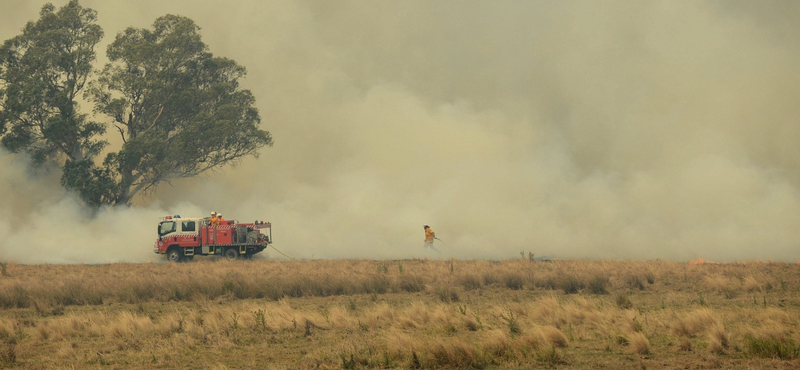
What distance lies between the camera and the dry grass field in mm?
14023

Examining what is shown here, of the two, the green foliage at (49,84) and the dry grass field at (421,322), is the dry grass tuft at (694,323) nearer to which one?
the dry grass field at (421,322)

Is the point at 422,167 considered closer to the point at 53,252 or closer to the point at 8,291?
the point at 53,252

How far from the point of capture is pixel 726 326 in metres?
16.3

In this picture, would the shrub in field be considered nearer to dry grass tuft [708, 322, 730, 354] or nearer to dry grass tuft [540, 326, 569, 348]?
dry grass tuft [540, 326, 569, 348]

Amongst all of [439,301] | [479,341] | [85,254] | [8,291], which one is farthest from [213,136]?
[479,341]

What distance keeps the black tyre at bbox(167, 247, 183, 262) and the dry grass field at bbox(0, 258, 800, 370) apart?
49.8 ft

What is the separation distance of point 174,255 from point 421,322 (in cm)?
3101

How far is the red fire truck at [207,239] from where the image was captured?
45250 mm

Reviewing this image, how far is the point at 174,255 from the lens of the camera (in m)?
45.9

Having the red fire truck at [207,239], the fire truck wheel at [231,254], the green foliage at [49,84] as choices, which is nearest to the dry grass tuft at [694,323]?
the red fire truck at [207,239]

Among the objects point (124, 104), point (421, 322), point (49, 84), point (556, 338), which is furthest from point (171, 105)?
point (556, 338)

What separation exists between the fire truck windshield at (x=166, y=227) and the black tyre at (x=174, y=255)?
1128mm

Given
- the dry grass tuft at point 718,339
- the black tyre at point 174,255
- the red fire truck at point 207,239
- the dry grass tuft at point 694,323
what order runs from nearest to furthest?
the dry grass tuft at point 718,339 < the dry grass tuft at point 694,323 < the red fire truck at point 207,239 < the black tyre at point 174,255

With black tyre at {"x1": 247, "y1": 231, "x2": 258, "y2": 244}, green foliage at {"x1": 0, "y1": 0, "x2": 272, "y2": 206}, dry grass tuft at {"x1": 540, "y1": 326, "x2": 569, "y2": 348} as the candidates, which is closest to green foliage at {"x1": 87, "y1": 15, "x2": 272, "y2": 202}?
green foliage at {"x1": 0, "y1": 0, "x2": 272, "y2": 206}
